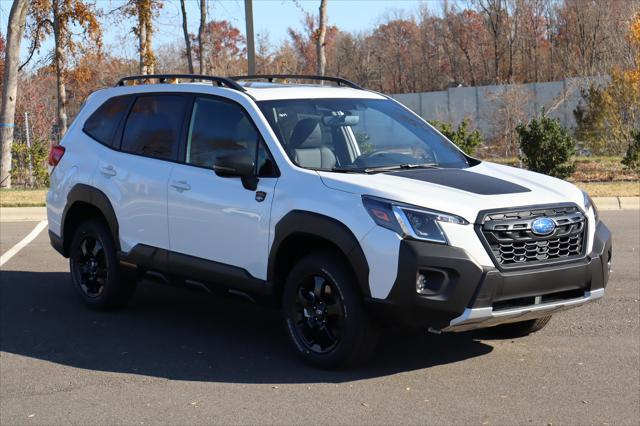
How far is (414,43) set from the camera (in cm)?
6253

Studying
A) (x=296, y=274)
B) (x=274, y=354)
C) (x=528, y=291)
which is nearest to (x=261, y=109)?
Result: (x=296, y=274)

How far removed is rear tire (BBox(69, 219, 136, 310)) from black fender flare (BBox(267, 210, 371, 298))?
1.86 m

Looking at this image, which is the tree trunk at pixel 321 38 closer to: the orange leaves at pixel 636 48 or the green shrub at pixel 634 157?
the orange leaves at pixel 636 48

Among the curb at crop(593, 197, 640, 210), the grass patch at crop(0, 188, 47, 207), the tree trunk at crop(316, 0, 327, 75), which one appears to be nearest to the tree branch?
the tree trunk at crop(316, 0, 327, 75)

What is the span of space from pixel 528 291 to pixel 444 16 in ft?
187

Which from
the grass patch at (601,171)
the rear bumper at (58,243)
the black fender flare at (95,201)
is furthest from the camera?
the grass patch at (601,171)

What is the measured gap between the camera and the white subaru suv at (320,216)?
544 centimetres

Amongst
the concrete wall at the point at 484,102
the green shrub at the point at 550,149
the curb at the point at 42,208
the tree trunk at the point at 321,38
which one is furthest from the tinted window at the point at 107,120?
the concrete wall at the point at 484,102

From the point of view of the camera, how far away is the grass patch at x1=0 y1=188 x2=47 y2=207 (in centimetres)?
1587

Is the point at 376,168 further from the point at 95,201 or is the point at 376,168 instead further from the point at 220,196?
→ the point at 95,201

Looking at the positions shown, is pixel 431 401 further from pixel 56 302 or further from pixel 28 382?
pixel 56 302

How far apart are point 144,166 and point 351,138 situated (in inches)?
67.8

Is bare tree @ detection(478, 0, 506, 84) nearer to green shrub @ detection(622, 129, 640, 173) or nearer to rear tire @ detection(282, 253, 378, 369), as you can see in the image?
green shrub @ detection(622, 129, 640, 173)

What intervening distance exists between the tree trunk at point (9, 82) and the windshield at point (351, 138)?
15479mm
